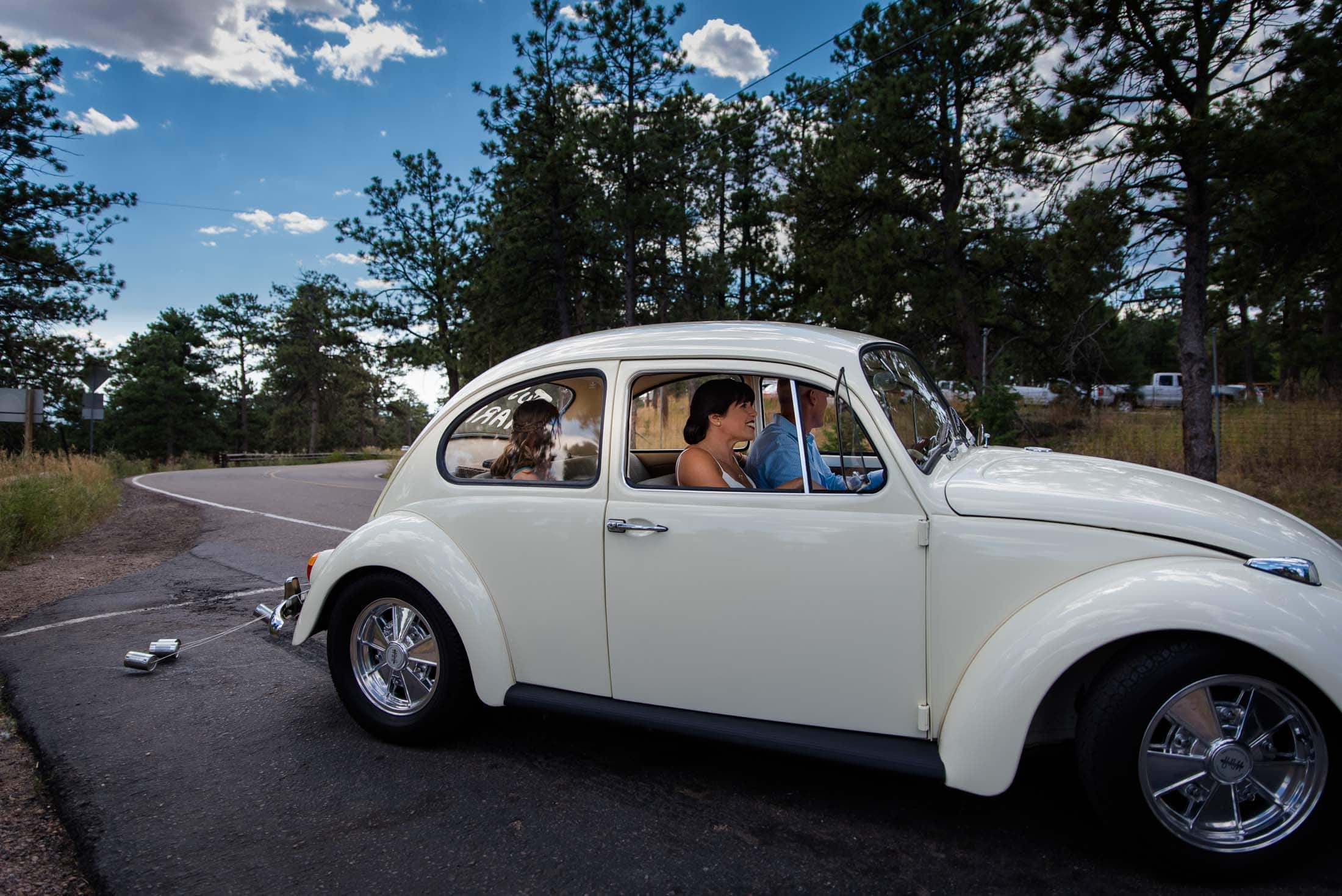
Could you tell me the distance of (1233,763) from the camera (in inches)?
91.7

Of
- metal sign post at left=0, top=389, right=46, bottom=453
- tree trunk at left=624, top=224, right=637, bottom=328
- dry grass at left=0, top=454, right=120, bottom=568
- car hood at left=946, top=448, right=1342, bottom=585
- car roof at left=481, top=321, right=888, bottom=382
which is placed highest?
tree trunk at left=624, top=224, right=637, bottom=328

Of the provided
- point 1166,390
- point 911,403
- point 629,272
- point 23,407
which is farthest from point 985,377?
point 1166,390

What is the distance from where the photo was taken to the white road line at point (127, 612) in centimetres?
545

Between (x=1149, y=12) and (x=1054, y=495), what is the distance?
1121 centimetres

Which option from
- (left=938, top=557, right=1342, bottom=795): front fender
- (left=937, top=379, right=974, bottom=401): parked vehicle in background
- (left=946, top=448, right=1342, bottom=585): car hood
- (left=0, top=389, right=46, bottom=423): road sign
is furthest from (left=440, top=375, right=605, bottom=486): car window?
(left=0, top=389, right=46, bottom=423): road sign

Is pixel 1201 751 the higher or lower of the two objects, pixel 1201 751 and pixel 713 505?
the lower

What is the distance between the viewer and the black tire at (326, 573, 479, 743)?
341 cm

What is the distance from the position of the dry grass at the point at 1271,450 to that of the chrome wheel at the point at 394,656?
10.4 meters

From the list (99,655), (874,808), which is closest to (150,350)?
(99,655)

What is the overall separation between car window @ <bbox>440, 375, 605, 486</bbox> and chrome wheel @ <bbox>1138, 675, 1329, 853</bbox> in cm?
222

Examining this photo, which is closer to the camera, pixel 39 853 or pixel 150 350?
pixel 39 853

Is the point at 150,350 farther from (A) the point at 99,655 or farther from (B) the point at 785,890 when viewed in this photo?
(B) the point at 785,890

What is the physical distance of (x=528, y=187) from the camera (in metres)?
24.8

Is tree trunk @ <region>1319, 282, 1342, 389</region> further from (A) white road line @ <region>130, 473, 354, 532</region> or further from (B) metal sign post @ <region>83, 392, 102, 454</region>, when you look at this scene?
(B) metal sign post @ <region>83, 392, 102, 454</region>
